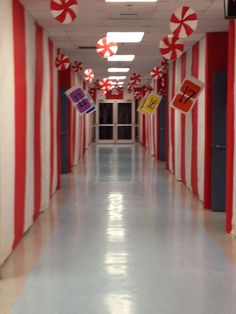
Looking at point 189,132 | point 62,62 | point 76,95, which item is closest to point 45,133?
point 62,62

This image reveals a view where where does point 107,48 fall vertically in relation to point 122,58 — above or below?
below

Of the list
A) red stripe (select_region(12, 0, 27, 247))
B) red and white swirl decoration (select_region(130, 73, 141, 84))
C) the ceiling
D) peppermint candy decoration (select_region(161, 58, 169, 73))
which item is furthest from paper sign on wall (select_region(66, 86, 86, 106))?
red and white swirl decoration (select_region(130, 73, 141, 84))

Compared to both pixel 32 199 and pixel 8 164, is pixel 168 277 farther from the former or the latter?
pixel 32 199

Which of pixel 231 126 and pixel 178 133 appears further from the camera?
pixel 178 133

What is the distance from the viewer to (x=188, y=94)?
838 centimetres

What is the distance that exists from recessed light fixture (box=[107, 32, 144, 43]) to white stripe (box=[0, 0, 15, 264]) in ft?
→ 12.7

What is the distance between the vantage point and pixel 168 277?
17.2 feet

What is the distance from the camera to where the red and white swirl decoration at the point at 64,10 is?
5605mm

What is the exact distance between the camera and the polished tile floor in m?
4.53

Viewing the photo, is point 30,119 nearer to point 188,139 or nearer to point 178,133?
point 188,139

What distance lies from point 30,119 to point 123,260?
105 inches

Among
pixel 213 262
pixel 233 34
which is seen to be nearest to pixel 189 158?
pixel 233 34

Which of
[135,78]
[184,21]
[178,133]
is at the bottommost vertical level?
[178,133]

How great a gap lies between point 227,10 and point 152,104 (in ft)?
29.7
